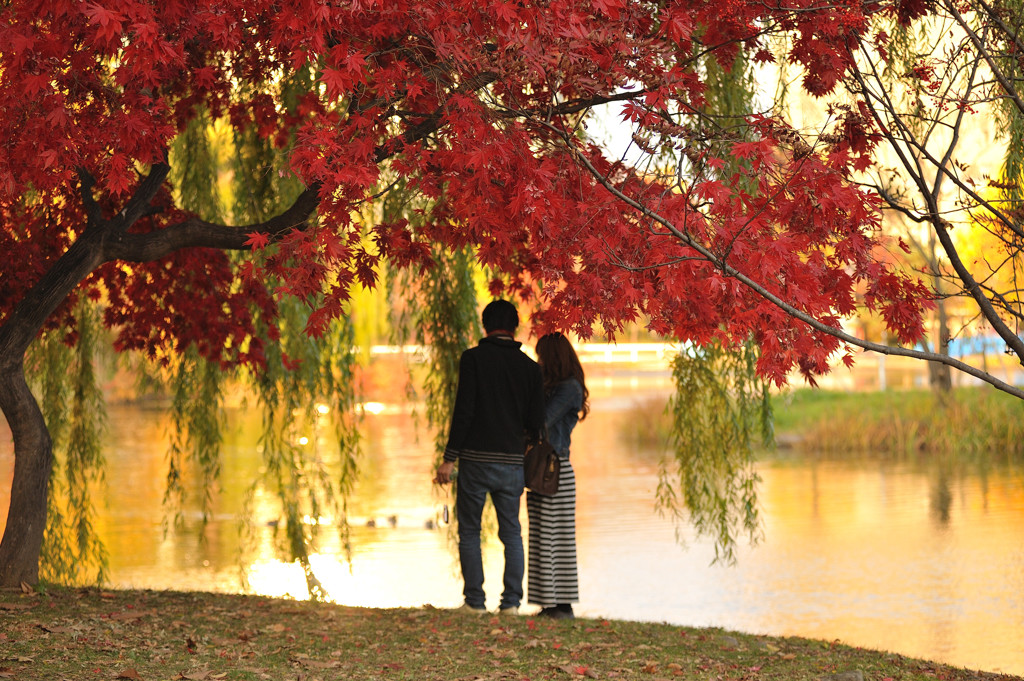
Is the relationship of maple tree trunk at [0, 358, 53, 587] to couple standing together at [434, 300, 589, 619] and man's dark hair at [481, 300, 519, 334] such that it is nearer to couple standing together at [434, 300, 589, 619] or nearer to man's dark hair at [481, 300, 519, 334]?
couple standing together at [434, 300, 589, 619]

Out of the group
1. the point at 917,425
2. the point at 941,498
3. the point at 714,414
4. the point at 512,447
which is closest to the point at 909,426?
the point at 917,425

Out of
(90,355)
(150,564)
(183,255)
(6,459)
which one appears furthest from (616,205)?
(6,459)

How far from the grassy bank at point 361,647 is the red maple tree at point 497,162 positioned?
78 centimetres

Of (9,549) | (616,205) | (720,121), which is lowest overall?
(9,549)

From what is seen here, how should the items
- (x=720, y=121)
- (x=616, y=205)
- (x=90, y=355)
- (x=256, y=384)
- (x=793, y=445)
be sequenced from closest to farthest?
(x=616, y=205) → (x=720, y=121) → (x=256, y=384) → (x=90, y=355) → (x=793, y=445)

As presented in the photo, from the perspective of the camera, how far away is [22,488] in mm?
4430

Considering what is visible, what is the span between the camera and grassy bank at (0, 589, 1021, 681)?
11.4ft

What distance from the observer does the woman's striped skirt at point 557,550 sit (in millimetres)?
4723

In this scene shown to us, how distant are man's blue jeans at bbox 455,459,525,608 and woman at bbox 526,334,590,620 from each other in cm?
14

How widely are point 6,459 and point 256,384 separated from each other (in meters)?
10.7

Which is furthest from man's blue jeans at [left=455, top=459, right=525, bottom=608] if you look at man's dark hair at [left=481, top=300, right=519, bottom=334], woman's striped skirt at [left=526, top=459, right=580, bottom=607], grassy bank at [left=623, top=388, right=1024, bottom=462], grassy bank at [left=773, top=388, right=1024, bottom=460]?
grassy bank at [left=773, top=388, right=1024, bottom=460]

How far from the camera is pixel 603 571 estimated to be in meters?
7.79

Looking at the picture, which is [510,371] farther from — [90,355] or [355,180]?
[90,355]

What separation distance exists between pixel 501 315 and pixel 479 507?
0.85 m
